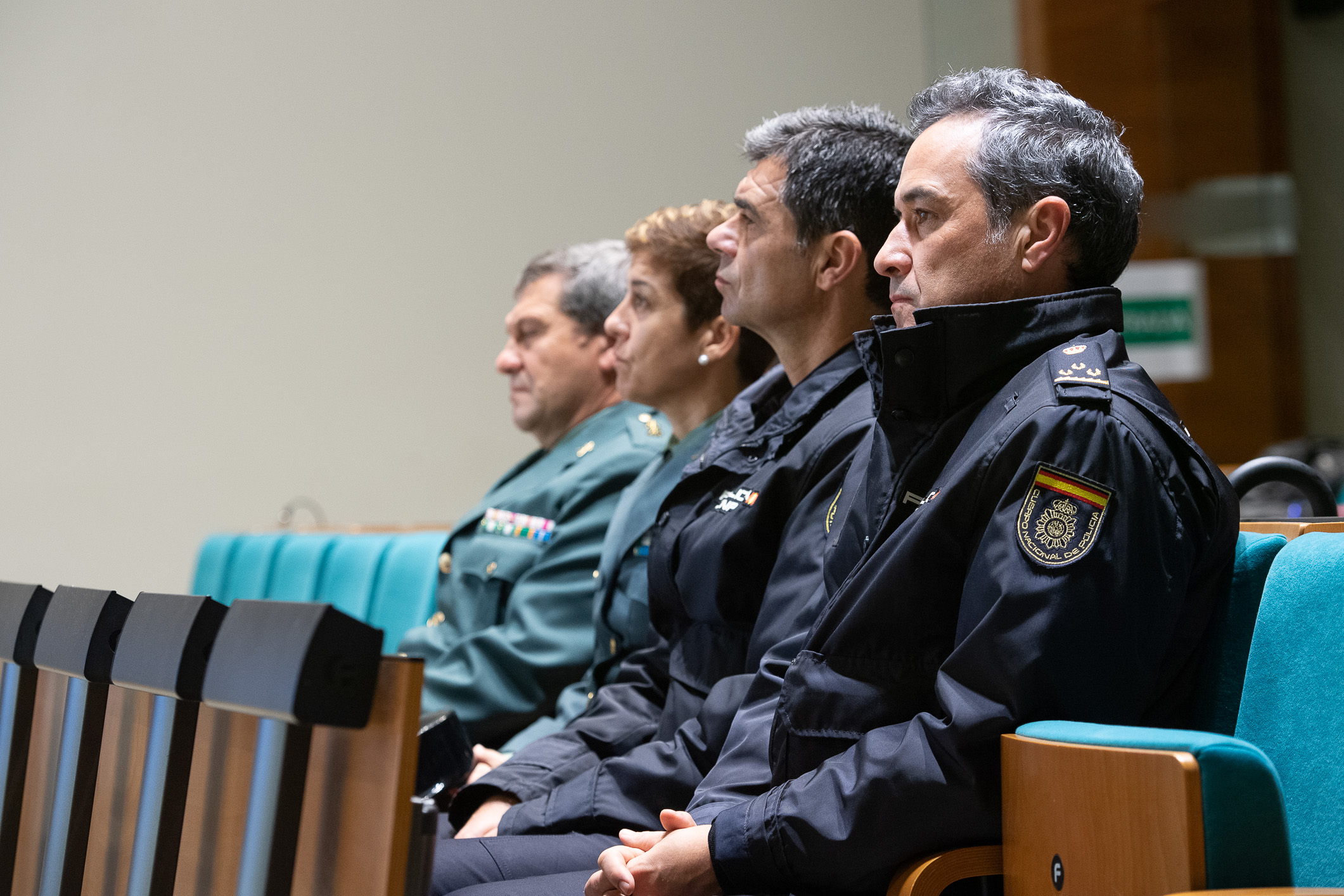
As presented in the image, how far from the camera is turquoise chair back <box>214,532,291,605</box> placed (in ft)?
10.4

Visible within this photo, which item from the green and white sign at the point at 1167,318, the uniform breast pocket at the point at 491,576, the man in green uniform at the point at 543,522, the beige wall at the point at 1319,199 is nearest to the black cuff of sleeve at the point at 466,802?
the man in green uniform at the point at 543,522

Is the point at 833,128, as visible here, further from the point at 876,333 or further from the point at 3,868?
the point at 3,868

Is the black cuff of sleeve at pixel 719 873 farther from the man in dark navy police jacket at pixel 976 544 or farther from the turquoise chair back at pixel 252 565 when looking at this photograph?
the turquoise chair back at pixel 252 565

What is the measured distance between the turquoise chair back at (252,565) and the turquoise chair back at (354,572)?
1.12ft

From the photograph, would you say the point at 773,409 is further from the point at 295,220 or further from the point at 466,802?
the point at 295,220

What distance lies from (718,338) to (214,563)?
7.02 feet

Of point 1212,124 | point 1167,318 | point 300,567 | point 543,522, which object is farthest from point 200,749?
point 1212,124

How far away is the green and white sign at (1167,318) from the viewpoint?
197 inches

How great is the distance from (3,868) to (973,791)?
0.80 metres

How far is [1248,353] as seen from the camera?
5.62m

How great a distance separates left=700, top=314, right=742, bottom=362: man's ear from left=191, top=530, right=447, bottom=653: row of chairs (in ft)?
2.37

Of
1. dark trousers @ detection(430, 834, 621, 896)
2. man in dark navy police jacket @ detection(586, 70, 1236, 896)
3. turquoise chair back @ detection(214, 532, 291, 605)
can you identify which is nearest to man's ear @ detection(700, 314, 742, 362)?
man in dark navy police jacket @ detection(586, 70, 1236, 896)

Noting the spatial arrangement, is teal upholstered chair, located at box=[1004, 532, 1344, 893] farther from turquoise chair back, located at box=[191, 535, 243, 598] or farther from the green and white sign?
the green and white sign

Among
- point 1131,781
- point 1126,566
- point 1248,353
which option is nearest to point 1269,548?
point 1126,566
